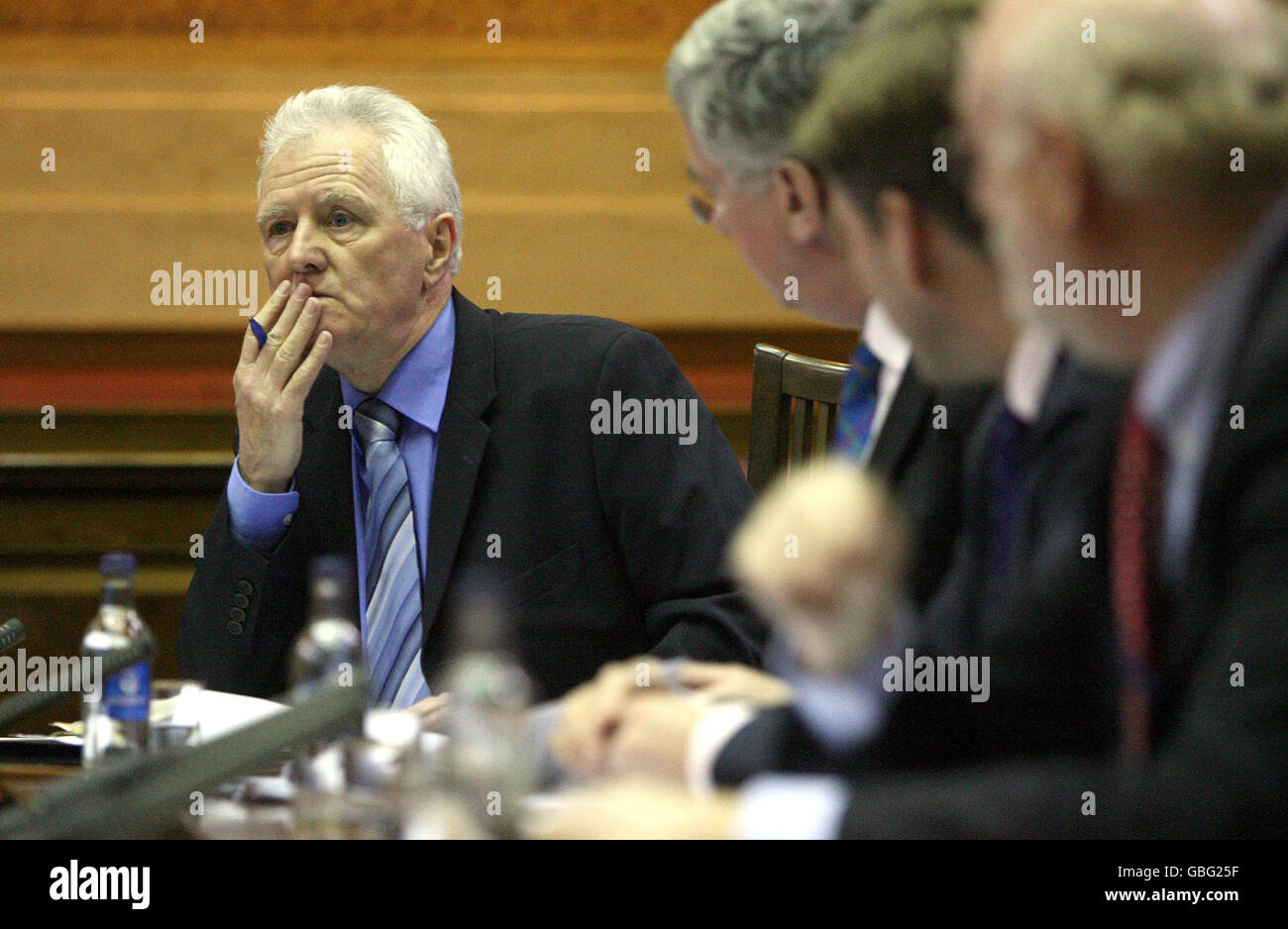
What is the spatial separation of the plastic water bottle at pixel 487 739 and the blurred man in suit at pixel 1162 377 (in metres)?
0.15

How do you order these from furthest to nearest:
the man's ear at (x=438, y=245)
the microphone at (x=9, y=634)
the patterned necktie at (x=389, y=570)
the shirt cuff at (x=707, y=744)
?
the man's ear at (x=438, y=245)
the patterned necktie at (x=389, y=570)
the microphone at (x=9, y=634)
the shirt cuff at (x=707, y=744)

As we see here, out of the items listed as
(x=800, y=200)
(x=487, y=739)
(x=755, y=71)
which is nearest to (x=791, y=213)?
(x=800, y=200)

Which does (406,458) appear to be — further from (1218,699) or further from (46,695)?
(1218,699)

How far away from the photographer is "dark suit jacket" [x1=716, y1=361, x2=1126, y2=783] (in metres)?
0.90

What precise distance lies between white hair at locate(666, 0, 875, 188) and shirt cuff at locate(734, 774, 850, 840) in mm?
515

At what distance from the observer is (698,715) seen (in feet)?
3.35

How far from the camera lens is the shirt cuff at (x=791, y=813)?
855mm

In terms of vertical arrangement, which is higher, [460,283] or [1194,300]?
[460,283]

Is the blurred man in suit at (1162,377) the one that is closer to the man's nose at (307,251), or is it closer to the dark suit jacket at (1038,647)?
the dark suit jacket at (1038,647)

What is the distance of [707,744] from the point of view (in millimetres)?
990

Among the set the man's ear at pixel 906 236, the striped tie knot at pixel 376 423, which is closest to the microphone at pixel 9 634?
the striped tie knot at pixel 376 423
